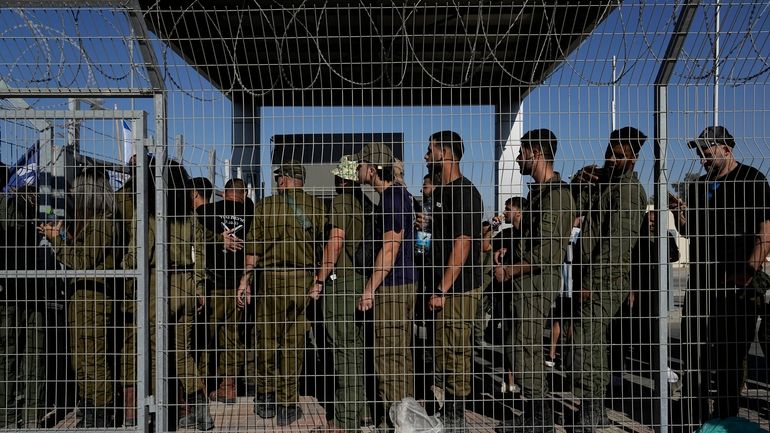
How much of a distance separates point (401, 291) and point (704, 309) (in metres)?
2.20

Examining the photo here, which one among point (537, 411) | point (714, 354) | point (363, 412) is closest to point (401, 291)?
point (363, 412)

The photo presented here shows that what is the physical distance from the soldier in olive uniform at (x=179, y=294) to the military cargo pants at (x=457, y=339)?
1684 millimetres

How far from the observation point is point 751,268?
4.13 m

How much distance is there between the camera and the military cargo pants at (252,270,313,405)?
4344 millimetres

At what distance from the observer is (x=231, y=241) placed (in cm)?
434

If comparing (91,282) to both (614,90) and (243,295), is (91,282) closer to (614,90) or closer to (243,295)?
(243,295)

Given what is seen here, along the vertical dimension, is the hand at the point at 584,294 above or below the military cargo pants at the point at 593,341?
above

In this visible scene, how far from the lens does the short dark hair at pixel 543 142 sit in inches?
164

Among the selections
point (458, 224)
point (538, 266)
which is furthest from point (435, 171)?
point (538, 266)

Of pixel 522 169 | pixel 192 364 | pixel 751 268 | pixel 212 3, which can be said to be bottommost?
pixel 192 364

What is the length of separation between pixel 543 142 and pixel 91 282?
10.7 ft

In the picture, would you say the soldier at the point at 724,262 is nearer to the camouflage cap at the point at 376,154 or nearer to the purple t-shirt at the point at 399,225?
the purple t-shirt at the point at 399,225

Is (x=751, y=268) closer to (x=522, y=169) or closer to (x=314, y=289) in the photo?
(x=522, y=169)

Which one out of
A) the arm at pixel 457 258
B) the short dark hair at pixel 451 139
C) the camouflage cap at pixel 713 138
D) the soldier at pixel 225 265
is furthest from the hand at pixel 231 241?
the camouflage cap at pixel 713 138
